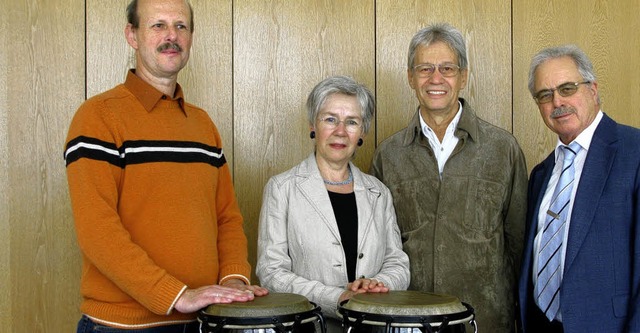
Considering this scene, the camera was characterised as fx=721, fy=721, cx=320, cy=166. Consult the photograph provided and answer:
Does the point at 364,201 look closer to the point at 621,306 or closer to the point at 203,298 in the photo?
the point at 203,298

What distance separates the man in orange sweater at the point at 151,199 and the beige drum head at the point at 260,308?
0.13 feet

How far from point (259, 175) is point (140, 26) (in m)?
1.48

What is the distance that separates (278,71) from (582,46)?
1704 mm

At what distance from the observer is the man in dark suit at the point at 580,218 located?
2.34 meters

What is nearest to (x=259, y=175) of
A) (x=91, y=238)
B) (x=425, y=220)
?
(x=425, y=220)

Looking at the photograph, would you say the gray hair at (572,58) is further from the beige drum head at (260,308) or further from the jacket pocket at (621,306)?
the beige drum head at (260,308)

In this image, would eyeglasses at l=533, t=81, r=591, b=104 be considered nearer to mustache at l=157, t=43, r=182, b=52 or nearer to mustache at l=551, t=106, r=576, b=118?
mustache at l=551, t=106, r=576, b=118

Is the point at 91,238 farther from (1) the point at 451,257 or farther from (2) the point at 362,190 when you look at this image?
(1) the point at 451,257

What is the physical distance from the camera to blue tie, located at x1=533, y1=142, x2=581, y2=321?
98.7 inches

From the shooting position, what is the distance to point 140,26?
2.50 meters

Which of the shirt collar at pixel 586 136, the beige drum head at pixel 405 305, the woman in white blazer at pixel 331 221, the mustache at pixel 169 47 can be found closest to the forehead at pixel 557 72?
the shirt collar at pixel 586 136

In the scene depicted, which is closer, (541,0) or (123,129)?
(123,129)

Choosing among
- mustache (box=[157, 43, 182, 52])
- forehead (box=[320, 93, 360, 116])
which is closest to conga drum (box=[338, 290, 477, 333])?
forehead (box=[320, 93, 360, 116])

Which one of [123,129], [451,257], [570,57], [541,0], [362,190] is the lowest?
[451,257]
